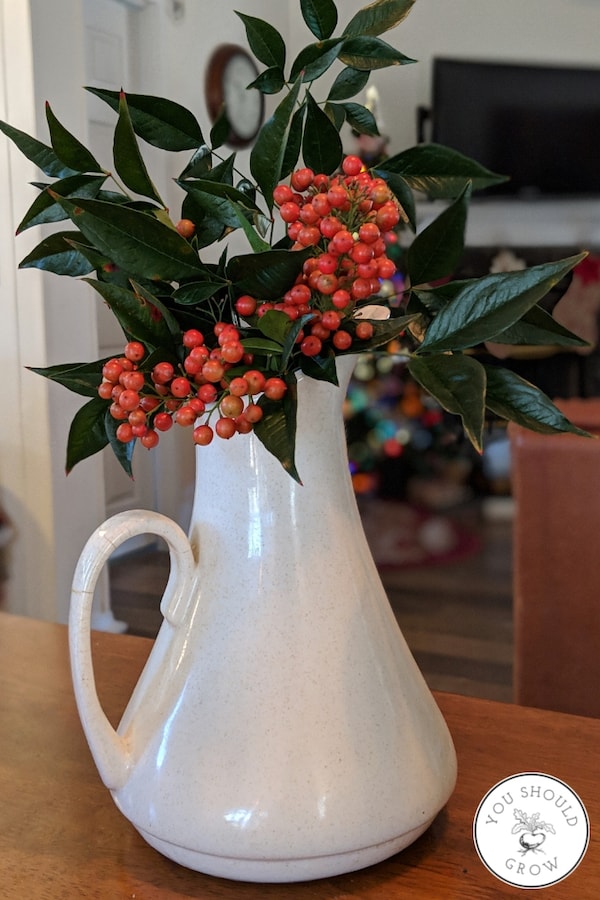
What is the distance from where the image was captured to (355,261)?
41 cm

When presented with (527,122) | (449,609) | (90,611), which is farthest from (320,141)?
(527,122)

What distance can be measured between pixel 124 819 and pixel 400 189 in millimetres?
393

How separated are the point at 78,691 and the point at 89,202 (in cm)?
25

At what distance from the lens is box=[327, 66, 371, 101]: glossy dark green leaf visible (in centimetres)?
47

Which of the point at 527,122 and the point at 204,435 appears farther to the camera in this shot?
the point at 527,122

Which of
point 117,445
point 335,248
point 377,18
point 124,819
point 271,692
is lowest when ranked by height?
point 124,819

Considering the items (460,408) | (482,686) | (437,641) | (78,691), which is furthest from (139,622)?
(460,408)

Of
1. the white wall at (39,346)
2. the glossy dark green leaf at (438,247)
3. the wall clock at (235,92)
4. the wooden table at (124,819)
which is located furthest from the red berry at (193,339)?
the wall clock at (235,92)

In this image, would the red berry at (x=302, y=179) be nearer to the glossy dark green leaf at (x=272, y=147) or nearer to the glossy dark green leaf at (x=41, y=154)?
the glossy dark green leaf at (x=272, y=147)

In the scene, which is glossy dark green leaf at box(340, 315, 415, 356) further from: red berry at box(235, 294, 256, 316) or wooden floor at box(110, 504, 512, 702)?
wooden floor at box(110, 504, 512, 702)

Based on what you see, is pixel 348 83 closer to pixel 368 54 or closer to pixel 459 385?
pixel 368 54

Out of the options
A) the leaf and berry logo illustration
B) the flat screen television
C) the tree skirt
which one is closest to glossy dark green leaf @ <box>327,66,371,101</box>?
the leaf and berry logo illustration

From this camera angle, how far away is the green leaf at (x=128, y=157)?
41 centimetres

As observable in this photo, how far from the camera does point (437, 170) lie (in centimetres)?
45
